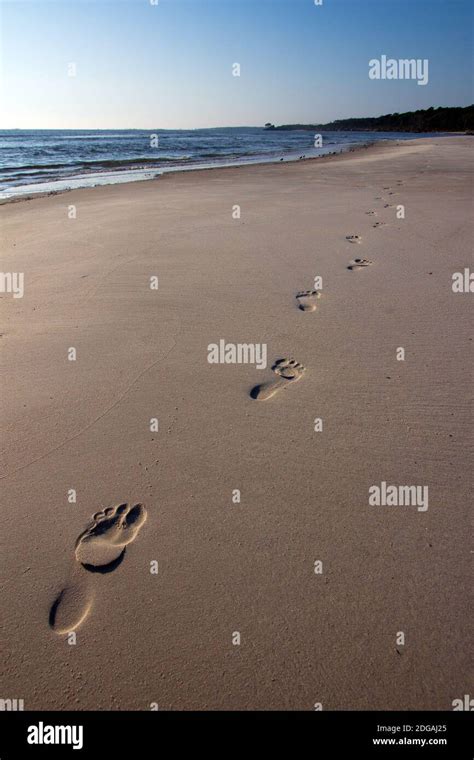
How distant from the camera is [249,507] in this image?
2236 millimetres

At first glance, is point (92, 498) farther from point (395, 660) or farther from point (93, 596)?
point (395, 660)

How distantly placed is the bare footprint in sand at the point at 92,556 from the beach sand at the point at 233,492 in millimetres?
10

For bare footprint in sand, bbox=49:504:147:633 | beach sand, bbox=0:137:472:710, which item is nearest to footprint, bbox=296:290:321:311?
beach sand, bbox=0:137:472:710

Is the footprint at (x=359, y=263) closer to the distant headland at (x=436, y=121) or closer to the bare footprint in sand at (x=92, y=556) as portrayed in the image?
the bare footprint in sand at (x=92, y=556)

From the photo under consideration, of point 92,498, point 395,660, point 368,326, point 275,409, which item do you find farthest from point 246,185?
point 395,660

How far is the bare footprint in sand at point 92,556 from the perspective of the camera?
5.98 feet

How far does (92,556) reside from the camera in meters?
2.04

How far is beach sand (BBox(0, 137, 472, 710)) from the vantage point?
5.40 feet
